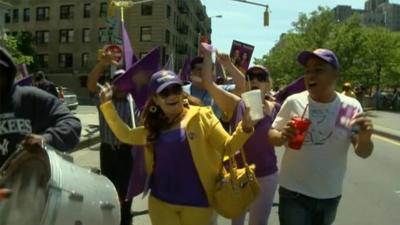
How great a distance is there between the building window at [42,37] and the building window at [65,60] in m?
3.02

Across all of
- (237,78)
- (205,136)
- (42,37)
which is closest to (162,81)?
(205,136)

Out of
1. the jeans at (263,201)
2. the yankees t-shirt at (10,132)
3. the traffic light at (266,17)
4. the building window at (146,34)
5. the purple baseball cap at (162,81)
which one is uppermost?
the traffic light at (266,17)

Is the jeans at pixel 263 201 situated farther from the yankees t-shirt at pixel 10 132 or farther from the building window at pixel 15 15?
the building window at pixel 15 15

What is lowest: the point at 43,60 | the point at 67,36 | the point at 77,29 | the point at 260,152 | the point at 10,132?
the point at 43,60

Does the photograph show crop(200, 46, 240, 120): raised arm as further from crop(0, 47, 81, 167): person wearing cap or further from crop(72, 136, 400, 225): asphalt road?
crop(72, 136, 400, 225): asphalt road

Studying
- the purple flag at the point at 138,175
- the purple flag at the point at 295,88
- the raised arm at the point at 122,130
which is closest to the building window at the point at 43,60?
the purple flag at the point at 295,88

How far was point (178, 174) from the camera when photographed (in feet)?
13.4

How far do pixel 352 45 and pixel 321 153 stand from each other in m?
44.5

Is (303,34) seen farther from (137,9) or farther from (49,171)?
(49,171)

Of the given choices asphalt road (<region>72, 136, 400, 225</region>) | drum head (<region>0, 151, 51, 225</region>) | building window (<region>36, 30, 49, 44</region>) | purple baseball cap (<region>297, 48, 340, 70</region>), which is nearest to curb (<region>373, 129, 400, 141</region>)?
asphalt road (<region>72, 136, 400, 225</region>)

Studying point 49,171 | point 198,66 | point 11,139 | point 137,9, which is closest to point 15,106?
point 11,139

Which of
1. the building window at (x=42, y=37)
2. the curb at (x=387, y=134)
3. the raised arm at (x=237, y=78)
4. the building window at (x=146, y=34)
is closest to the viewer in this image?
the raised arm at (x=237, y=78)

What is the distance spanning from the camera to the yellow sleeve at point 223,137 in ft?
13.2

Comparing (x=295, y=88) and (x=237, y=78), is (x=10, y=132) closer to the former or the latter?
(x=237, y=78)
